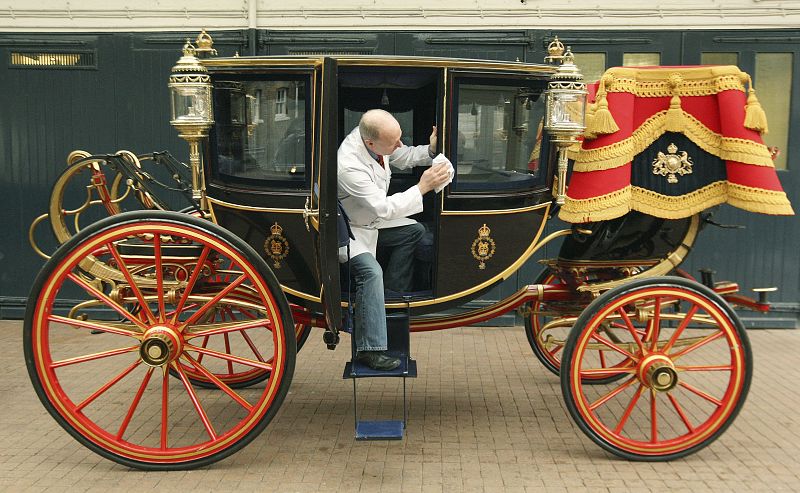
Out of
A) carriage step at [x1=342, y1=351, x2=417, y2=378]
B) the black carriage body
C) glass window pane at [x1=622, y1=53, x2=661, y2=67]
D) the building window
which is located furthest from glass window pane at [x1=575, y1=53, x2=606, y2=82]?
carriage step at [x1=342, y1=351, x2=417, y2=378]

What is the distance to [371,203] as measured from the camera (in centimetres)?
416

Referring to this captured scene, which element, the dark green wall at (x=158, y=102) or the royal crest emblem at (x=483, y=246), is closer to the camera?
the royal crest emblem at (x=483, y=246)

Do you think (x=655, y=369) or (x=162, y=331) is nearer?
(x=162, y=331)

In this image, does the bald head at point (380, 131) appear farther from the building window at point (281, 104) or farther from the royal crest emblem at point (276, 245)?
the royal crest emblem at point (276, 245)

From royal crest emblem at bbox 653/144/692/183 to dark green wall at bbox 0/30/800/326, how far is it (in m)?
2.88

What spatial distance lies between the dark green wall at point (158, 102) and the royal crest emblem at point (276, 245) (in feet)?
11.1

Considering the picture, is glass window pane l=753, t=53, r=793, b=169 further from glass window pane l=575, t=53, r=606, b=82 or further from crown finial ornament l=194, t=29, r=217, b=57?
crown finial ornament l=194, t=29, r=217, b=57

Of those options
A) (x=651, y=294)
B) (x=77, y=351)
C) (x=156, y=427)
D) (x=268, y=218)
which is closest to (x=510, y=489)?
(x=651, y=294)

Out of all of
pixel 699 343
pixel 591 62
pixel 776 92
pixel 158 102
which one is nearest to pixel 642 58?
pixel 591 62

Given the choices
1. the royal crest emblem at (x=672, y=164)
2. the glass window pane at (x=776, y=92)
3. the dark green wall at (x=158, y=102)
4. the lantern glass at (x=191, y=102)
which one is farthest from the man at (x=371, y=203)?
the glass window pane at (x=776, y=92)

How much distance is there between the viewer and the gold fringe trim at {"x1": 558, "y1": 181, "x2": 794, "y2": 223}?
14.5 feet

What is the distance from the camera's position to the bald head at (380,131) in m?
4.16

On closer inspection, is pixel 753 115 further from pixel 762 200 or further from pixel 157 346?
pixel 157 346

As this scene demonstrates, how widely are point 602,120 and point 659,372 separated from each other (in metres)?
1.33
